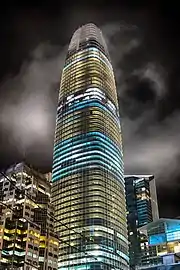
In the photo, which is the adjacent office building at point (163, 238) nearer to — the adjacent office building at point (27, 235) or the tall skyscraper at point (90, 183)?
the tall skyscraper at point (90, 183)

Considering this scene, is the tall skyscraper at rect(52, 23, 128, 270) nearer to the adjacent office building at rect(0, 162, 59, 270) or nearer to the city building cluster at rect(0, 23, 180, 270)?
the city building cluster at rect(0, 23, 180, 270)

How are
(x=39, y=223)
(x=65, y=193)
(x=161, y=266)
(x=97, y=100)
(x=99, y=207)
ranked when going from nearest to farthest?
(x=161, y=266)
(x=39, y=223)
(x=99, y=207)
(x=65, y=193)
(x=97, y=100)

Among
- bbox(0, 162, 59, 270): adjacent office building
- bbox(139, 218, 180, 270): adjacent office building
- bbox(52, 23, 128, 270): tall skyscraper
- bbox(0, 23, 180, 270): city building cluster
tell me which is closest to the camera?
bbox(0, 162, 59, 270): adjacent office building

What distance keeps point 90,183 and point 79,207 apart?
12.3 metres

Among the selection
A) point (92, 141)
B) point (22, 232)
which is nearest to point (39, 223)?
point (22, 232)

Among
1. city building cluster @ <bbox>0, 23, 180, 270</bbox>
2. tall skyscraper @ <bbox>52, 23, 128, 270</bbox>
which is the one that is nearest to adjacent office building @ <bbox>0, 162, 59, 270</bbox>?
city building cluster @ <bbox>0, 23, 180, 270</bbox>

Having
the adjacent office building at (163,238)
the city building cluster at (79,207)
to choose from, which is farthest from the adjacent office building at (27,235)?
the adjacent office building at (163,238)

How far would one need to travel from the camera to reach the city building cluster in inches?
5236

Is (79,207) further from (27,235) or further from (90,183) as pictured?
(27,235)

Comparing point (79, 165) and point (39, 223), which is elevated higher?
point (79, 165)

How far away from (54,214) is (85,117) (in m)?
53.9

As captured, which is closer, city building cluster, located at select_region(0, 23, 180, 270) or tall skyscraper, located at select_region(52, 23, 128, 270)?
city building cluster, located at select_region(0, 23, 180, 270)

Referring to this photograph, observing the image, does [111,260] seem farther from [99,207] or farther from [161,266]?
[161,266]

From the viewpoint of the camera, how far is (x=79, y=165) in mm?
172875
